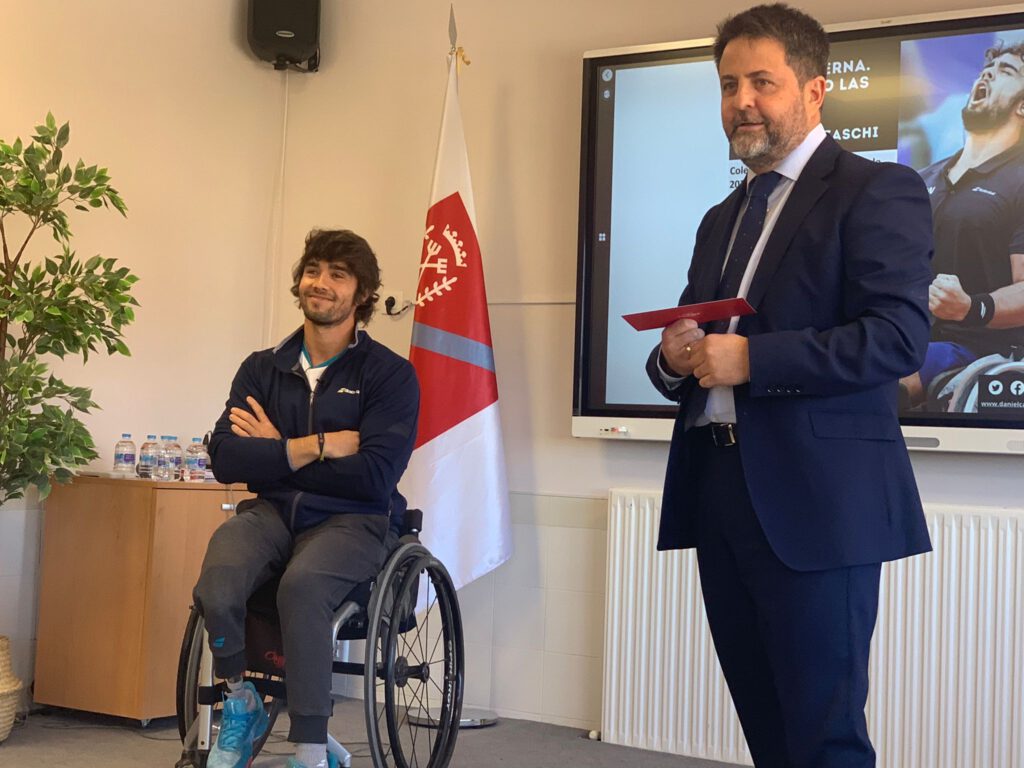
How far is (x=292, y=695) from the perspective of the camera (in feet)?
7.59

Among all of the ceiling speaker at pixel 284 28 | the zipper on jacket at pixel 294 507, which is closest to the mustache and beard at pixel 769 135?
the zipper on jacket at pixel 294 507

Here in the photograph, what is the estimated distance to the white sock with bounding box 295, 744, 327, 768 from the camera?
2.29 m

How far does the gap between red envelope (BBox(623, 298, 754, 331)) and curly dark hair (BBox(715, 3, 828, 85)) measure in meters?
0.35

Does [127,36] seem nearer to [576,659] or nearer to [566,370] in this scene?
[566,370]

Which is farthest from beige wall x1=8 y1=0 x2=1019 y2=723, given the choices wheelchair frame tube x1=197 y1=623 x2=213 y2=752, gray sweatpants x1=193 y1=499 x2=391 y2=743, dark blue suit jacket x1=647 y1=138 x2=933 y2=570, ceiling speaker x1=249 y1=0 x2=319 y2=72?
dark blue suit jacket x1=647 y1=138 x2=933 y2=570

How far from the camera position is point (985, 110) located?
308 cm

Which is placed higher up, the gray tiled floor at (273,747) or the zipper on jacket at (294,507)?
the zipper on jacket at (294,507)

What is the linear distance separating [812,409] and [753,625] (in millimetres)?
323

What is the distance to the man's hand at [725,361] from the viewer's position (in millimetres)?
1459

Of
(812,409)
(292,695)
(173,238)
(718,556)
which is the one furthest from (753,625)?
(173,238)

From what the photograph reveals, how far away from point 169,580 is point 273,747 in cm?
59

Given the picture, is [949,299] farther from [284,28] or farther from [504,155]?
[284,28]

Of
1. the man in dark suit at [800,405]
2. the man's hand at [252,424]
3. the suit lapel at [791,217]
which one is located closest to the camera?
the man in dark suit at [800,405]

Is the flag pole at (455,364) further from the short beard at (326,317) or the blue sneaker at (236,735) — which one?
the blue sneaker at (236,735)
